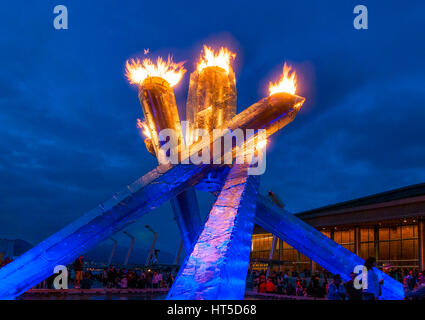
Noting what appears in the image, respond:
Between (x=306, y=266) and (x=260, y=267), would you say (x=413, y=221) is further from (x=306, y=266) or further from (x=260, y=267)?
(x=260, y=267)

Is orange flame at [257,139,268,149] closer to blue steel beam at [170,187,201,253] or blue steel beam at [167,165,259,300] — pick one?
blue steel beam at [167,165,259,300]

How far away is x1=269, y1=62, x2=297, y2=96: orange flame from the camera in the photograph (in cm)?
800

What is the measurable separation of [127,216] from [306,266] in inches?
1040

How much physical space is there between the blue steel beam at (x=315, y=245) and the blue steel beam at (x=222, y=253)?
4.12 ft

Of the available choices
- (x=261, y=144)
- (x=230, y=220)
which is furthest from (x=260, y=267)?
(x=230, y=220)

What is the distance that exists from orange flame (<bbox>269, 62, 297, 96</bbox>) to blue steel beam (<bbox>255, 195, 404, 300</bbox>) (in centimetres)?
225

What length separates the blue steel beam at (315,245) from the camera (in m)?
7.50

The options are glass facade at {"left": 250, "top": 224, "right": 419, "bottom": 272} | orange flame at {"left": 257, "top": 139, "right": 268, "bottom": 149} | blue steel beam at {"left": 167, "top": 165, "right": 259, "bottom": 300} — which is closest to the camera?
blue steel beam at {"left": 167, "top": 165, "right": 259, "bottom": 300}

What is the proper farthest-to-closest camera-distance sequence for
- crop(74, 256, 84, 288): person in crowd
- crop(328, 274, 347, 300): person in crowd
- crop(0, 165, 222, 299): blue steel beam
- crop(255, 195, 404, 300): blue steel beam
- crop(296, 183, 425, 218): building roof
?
crop(296, 183, 425, 218): building roof → crop(74, 256, 84, 288): person in crowd → crop(328, 274, 347, 300): person in crowd → crop(255, 195, 404, 300): blue steel beam → crop(0, 165, 222, 299): blue steel beam

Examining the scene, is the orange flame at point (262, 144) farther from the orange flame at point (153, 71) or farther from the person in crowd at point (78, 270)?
the person in crowd at point (78, 270)

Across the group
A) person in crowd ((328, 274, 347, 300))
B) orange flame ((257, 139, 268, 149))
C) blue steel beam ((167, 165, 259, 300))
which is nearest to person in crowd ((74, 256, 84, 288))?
orange flame ((257, 139, 268, 149))

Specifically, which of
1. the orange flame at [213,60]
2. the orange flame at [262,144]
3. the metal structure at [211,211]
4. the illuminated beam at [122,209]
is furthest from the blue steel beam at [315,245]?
the orange flame at [213,60]

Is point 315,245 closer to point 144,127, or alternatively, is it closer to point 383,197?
point 144,127

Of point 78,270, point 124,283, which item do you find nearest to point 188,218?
point 78,270
